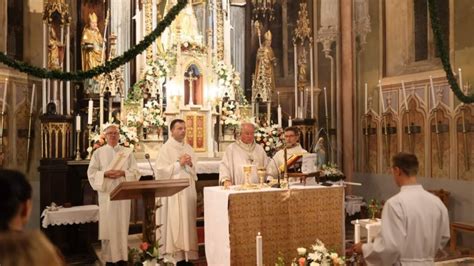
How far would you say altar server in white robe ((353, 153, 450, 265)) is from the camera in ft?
12.0

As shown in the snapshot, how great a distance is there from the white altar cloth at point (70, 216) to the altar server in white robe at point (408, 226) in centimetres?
582

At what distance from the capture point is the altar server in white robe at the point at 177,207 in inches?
294

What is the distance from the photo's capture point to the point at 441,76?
980cm

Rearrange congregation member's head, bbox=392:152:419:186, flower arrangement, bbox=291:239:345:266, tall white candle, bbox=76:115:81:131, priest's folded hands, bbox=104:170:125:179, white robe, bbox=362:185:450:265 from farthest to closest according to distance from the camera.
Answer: tall white candle, bbox=76:115:81:131, priest's folded hands, bbox=104:170:125:179, flower arrangement, bbox=291:239:345:266, congregation member's head, bbox=392:152:419:186, white robe, bbox=362:185:450:265

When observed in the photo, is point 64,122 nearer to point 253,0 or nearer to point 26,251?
point 253,0

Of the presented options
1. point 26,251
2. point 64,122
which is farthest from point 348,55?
point 26,251

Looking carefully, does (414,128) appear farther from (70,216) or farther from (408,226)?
(408,226)

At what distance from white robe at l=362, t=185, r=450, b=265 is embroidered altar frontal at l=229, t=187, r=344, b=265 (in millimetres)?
2444

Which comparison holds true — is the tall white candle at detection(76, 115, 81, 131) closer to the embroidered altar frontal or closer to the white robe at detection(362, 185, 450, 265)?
the embroidered altar frontal

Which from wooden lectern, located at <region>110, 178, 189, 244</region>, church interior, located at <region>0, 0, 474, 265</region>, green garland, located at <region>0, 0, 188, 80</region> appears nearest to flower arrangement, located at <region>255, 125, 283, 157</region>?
church interior, located at <region>0, 0, 474, 265</region>

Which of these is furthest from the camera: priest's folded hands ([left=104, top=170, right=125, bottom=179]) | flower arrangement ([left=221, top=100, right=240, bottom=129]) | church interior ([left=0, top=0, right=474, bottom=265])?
flower arrangement ([left=221, top=100, right=240, bottom=129])

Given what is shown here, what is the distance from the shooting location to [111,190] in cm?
742

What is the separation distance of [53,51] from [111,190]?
3.59 meters

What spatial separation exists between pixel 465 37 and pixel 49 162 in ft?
25.2
